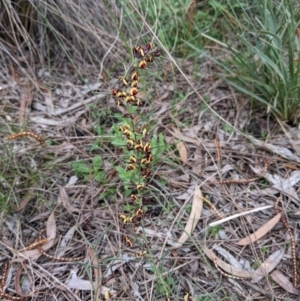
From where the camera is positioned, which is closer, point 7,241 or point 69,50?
point 7,241

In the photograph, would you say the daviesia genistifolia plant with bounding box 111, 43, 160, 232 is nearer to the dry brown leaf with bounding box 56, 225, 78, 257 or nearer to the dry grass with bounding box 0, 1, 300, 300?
the dry grass with bounding box 0, 1, 300, 300

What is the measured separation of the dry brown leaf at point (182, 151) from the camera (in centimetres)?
166

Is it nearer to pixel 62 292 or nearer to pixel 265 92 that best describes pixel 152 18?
pixel 265 92

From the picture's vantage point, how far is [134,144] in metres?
1.36

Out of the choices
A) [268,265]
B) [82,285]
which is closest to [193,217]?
[268,265]

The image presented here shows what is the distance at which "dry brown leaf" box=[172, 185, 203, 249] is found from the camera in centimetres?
145

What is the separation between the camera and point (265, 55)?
1.65m

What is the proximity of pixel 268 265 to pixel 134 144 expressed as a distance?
0.54 meters

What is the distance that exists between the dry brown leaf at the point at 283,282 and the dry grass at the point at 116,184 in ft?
0.04

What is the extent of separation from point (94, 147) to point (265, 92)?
0.66 metres

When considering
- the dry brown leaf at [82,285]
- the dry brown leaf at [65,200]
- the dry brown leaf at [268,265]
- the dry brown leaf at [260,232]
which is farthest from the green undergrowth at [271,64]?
the dry brown leaf at [82,285]

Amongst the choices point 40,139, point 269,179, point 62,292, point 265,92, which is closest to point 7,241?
point 62,292

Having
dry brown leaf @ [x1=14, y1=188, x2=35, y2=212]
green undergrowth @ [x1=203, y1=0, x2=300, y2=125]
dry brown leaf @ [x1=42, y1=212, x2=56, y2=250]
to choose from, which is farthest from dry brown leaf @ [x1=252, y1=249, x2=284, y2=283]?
dry brown leaf @ [x1=14, y1=188, x2=35, y2=212]

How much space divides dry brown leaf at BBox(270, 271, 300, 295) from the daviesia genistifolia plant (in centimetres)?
43
